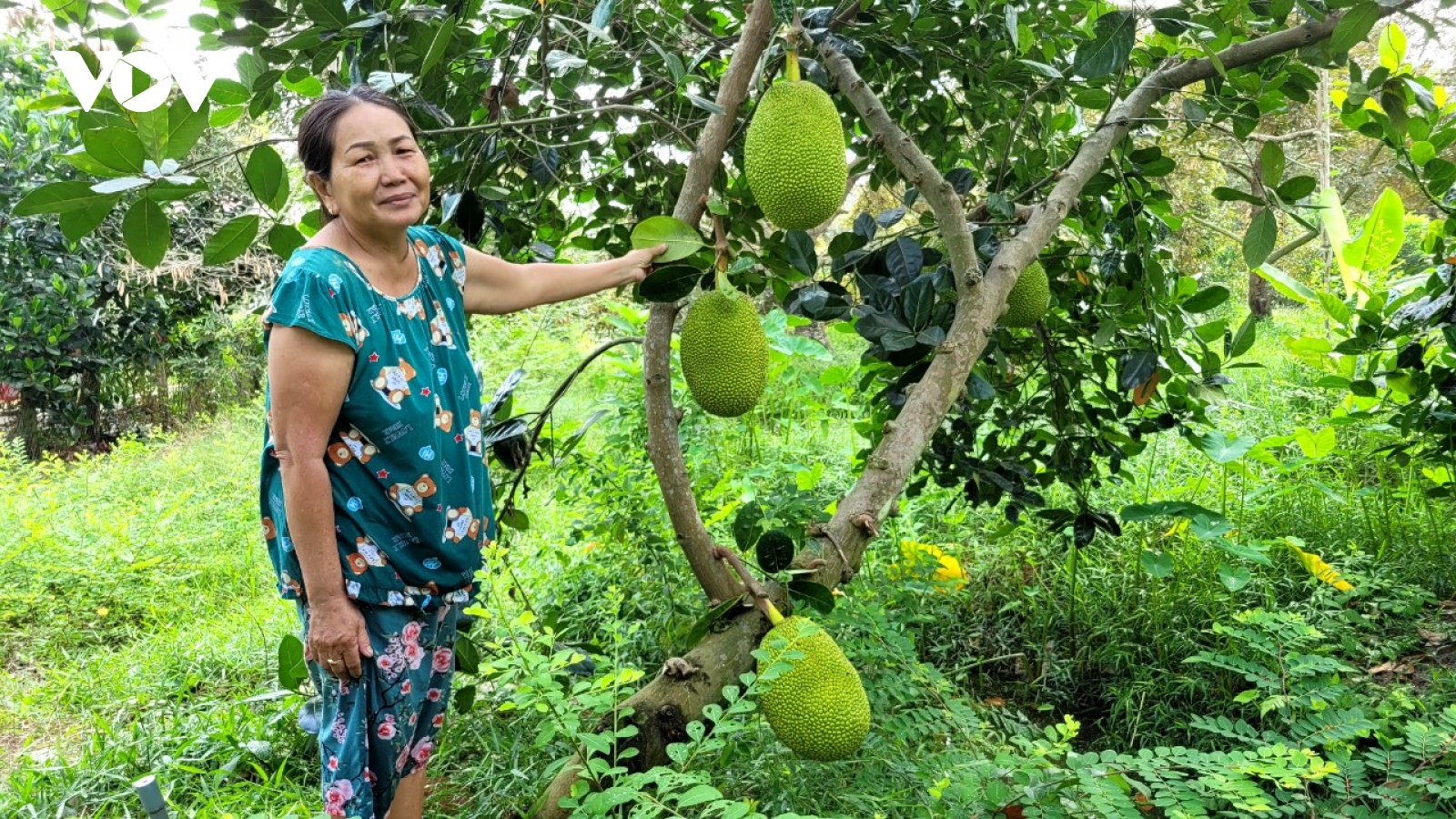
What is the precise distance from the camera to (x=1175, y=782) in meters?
1.29

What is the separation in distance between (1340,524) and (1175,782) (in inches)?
63.1

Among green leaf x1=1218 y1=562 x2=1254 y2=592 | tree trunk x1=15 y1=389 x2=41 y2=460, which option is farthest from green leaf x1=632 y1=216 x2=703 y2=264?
tree trunk x1=15 y1=389 x2=41 y2=460

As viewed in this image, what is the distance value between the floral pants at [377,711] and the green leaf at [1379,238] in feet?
9.04

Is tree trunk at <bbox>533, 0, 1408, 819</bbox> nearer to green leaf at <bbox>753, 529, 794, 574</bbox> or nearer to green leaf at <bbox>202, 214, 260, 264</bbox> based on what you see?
green leaf at <bbox>753, 529, 794, 574</bbox>

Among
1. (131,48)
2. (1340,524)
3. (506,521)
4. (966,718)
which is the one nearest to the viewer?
(131,48)

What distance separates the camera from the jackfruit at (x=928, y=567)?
83.0 inches

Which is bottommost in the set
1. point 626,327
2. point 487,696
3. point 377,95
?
point 487,696

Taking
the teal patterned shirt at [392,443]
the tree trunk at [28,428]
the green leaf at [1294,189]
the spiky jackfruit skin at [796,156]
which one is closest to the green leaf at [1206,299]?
the green leaf at [1294,189]

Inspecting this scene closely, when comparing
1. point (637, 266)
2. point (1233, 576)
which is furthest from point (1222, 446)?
point (637, 266)

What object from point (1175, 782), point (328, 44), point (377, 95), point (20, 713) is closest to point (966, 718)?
point (1175, 782)

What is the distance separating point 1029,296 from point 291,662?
1316mm

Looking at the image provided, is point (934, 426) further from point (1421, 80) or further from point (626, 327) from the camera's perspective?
point (626, 327)

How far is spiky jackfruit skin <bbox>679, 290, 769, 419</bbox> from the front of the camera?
49.7 inches

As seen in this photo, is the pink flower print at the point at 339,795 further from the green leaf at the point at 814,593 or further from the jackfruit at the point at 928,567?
the jackfruit at the point at 928,567
